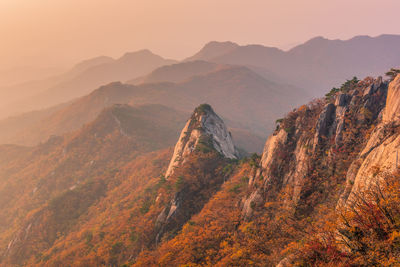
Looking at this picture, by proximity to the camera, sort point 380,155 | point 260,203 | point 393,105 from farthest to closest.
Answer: point 260,203, point 393,105, point 380,155

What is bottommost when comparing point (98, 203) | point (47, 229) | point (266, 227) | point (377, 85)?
point (47, 229)

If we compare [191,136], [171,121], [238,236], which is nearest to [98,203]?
[191,136]

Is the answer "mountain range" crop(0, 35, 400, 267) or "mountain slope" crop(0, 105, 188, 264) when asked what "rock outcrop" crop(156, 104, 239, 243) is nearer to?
"mountain range" crop(0, 35, 400, 267)

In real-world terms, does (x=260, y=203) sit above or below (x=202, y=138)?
below

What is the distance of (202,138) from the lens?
1905 inches

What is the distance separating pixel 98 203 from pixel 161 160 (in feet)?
78.5

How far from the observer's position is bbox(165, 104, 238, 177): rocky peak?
4769 centimetres

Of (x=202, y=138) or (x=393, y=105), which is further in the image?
(x=202, y=138)

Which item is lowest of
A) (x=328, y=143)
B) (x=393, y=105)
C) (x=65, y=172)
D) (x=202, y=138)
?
(x=65, y=172)

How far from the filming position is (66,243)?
5062 cm

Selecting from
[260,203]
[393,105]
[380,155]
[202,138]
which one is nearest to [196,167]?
[202,138]

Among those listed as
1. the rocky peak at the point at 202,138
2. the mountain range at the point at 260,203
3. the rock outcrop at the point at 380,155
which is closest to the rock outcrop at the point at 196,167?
the rocky peak at the point at 202,138

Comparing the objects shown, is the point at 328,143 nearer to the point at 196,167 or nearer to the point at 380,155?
the point at 380,155

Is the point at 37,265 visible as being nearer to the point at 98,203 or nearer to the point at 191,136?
the point at 98,203
